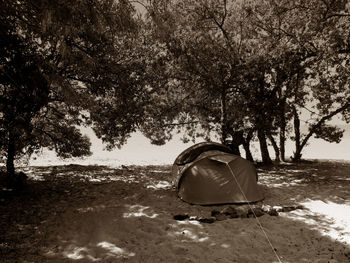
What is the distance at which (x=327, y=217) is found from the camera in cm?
757

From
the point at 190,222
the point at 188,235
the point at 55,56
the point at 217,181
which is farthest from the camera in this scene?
the point at 55,56

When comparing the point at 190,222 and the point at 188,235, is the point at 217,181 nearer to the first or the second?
the point at 190,222

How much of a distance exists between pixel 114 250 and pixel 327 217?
19.3 feet

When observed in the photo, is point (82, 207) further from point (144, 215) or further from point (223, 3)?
point (223, 3)

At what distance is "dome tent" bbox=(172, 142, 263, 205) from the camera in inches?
348

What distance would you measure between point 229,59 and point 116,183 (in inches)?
311

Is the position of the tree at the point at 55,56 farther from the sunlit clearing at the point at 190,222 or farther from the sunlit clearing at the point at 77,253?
the sunlit clearing at the point at 190,222

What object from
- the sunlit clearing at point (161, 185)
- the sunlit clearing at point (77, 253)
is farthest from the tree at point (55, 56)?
the sunlit clearing at point (161, 185)

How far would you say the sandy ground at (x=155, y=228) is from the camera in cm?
559

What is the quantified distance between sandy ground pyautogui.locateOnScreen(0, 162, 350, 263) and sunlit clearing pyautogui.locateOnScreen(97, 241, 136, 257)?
20 millimetres

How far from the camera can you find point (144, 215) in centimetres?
777

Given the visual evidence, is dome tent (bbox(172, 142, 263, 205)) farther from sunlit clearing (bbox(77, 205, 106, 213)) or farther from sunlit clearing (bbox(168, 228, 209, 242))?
sunlit clearing (bbox(77, 205, 106, 213))

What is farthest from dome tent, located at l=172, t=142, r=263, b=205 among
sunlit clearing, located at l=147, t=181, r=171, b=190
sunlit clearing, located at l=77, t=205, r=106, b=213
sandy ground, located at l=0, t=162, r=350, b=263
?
sunlit clearing, located at l=77, t=205, r=106, b=213

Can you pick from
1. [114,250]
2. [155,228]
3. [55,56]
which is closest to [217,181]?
[155,228]
